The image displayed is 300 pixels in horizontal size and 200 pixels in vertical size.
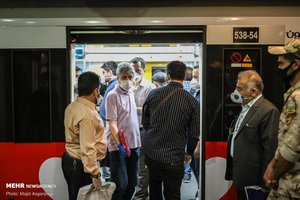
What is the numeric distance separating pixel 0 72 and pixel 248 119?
234 cm

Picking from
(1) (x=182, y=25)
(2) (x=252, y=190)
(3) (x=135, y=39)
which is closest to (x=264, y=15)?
(1) (x=182, y=25)

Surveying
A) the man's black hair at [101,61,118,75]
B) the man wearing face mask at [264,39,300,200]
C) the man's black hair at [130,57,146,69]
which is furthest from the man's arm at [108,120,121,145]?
the man wearing face mask at [264,39,300,200]

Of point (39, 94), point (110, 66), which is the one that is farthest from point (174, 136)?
point (110, 66)

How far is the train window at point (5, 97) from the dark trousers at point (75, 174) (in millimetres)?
901

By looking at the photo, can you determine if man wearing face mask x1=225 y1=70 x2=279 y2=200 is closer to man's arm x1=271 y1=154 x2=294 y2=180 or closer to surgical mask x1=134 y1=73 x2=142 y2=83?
man's arm x1=271 y1=154 x2=294 y2=180

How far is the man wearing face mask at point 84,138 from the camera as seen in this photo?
9.21ft

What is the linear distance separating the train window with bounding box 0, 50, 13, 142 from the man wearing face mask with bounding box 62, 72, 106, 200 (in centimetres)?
90

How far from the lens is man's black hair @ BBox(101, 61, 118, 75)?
5160 millimetres

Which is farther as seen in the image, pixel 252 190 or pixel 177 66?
pixel 177 66

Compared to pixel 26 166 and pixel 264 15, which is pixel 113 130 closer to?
pixel 26 166

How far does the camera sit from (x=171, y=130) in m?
3.13

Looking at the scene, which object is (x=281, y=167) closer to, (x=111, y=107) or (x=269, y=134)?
(x=269, y=134)

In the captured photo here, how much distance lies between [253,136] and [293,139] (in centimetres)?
83
